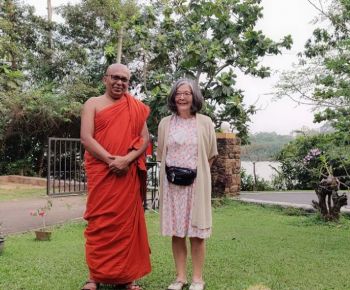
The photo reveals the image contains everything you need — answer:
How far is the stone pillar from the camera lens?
9562 millimetres

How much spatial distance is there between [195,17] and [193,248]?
7.00 meters

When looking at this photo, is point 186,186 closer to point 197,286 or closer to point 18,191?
point 197,286

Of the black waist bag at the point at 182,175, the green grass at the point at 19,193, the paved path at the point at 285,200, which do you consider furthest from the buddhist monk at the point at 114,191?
the green grass at the point at 19,193

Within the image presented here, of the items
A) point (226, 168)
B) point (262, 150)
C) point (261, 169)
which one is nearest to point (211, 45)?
point (226, 168)

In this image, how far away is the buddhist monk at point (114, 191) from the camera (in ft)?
10.8

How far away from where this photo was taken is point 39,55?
16.6m

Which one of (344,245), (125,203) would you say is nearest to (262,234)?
(344,245)

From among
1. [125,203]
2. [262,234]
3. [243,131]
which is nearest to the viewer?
[125,203]

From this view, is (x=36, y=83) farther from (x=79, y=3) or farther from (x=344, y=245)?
(x=344, y=245)

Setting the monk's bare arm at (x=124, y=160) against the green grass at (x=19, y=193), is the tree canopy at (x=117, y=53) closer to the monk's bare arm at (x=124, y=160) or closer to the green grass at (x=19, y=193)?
the monk's bare arm at (x=124, y=160)

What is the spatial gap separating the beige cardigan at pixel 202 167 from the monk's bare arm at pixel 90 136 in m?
0.47

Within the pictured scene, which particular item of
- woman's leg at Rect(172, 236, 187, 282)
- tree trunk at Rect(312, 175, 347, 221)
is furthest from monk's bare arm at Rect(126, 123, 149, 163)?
tree trunk at Rect(312, 175, 347, 221)

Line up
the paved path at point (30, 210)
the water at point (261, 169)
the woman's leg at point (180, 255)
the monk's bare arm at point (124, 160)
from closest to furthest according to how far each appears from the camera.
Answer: the monk's bare arm at point (124, 160) → the woman's leg at point (180, 255) → the paved path at point (30, 210) → the water at point (261, 169)

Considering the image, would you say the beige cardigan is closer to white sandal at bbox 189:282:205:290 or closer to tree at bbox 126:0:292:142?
white sandal at bbox 189:282:205:290
